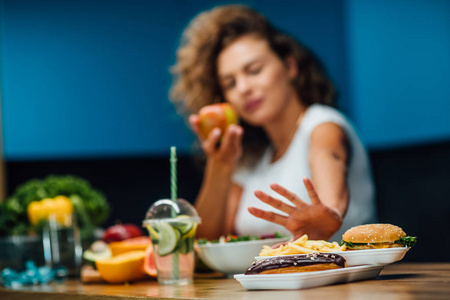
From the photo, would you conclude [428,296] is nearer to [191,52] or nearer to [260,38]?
[260,38]

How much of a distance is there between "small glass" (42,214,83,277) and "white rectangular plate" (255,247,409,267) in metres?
1.03

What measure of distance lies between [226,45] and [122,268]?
51.4 inches

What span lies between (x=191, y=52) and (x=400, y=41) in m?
0.91

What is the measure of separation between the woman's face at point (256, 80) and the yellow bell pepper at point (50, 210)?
0.81 meters

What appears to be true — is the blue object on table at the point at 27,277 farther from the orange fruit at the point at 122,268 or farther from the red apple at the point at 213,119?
the red apple at the point at 213,119

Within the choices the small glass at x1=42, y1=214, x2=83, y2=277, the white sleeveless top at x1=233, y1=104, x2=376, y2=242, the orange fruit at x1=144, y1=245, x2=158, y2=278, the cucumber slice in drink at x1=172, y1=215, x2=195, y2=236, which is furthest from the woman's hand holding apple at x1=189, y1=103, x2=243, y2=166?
the cucumber slice in drink at x1=172, y1=215, x2=195, y2=236

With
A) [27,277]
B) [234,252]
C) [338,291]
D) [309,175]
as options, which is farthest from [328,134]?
[338,291]

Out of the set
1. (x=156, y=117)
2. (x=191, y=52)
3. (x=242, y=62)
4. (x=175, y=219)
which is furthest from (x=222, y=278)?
(x=156, y=117)

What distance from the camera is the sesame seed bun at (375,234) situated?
1.03m

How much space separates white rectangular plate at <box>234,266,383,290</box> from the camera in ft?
3.13

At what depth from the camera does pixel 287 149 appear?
2.26m

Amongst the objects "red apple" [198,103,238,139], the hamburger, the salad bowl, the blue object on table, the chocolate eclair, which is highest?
"red apple" [198,103,238,139]

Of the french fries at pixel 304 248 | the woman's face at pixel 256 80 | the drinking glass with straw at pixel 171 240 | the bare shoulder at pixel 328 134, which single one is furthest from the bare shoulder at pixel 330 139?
the french fries at pixel 304 248

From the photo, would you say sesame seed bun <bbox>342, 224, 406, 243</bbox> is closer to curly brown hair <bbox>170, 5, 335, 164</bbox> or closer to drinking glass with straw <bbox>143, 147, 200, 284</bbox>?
drinking glass with straw <bbox>143, 147, 200, 284</bbox>
